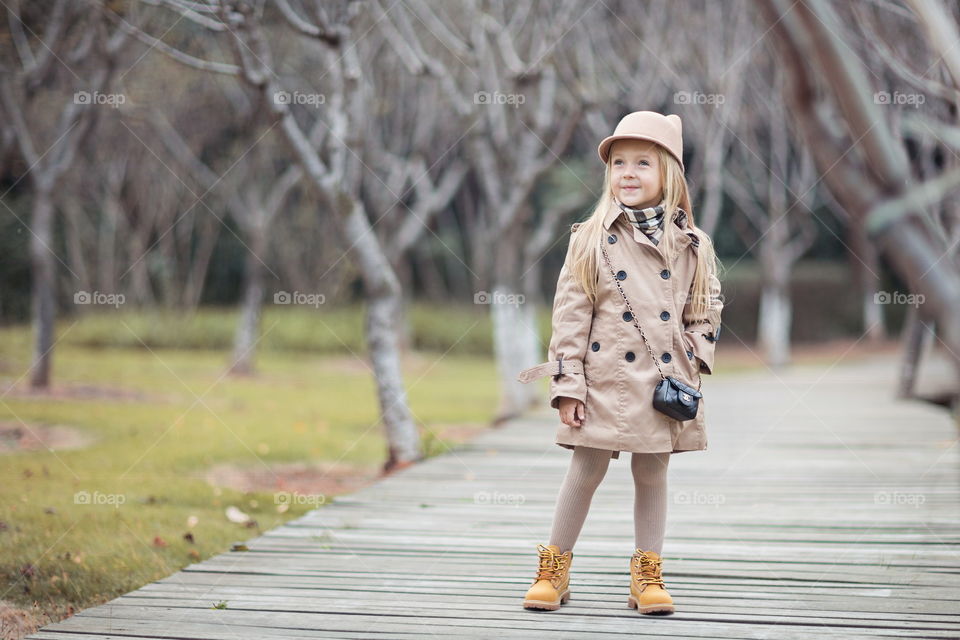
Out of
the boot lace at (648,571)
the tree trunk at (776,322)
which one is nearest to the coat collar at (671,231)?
the boot lace at (648,571)

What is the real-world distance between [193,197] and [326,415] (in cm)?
960

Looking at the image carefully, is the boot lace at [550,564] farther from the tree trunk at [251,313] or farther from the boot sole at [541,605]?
the tree trunk at [251,313]

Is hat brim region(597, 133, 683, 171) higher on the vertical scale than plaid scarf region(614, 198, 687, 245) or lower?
higher

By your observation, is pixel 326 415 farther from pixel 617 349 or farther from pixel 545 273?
pixel 545 273

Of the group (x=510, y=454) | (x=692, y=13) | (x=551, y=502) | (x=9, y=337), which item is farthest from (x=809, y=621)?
(x=9, y=337)

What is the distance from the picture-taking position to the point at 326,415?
33.3 feet

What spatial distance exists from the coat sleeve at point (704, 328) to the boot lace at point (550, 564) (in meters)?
0.71

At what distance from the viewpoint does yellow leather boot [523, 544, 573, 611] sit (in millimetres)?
2979
